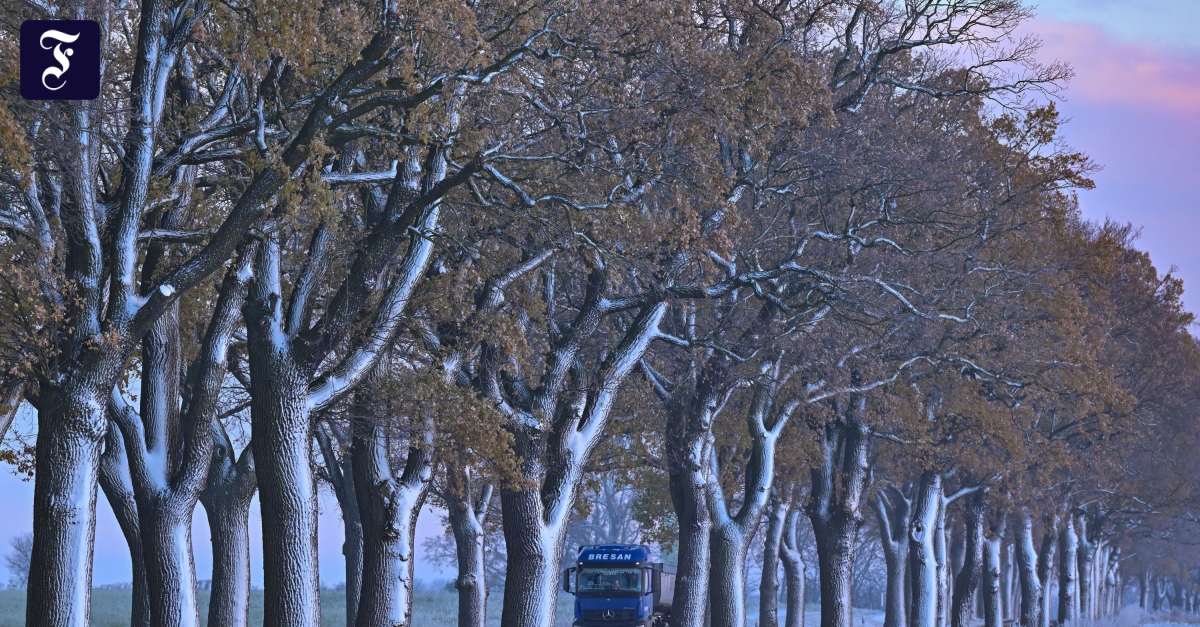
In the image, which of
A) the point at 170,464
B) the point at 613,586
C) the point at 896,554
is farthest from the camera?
the point at 896,554

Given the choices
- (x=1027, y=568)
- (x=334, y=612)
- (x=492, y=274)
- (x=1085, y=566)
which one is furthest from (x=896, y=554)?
(x=492, y=274)

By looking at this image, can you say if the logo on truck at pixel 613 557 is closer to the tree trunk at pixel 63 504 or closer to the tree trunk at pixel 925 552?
the tree trunk at pixel 925 552

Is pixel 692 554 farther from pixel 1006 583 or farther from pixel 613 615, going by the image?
pixel 1006 583

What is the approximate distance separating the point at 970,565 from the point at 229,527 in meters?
28.3

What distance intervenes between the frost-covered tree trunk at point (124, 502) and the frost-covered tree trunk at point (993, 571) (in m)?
32.0

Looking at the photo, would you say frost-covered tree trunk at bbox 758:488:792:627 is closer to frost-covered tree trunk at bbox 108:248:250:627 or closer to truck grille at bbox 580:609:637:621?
truck grille at bbox 580:609:637:621

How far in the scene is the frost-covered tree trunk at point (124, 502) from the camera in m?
18.4

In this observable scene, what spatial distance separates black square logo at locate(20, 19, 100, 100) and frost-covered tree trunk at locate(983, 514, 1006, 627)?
123 feet

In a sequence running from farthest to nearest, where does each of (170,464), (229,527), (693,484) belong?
(693,484)
(229,527)
(170,464)

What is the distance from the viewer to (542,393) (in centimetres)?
2148

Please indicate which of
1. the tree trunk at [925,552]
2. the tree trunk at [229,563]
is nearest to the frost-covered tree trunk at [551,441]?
the tree trunk at [229,563]

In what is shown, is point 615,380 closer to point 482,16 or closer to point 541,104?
point 541,104

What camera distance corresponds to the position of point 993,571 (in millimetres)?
46156

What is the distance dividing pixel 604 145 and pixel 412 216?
370cm
